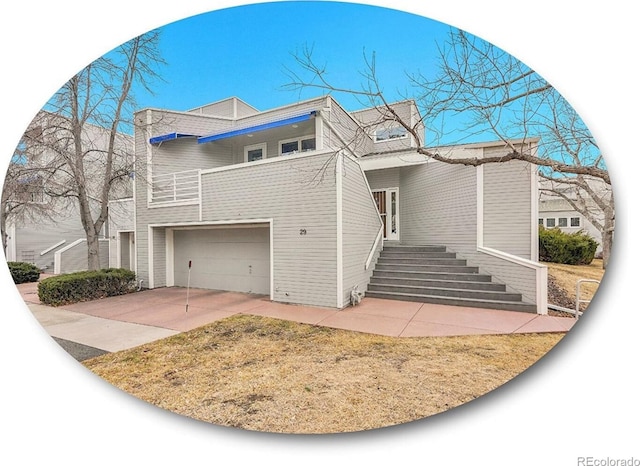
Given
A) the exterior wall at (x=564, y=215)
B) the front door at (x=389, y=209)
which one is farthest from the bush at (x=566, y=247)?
the front door at (x=389, y=209)

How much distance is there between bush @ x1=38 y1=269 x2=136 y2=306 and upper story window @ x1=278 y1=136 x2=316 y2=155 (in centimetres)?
459

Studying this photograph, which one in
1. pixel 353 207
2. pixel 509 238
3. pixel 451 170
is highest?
pixel 451 170

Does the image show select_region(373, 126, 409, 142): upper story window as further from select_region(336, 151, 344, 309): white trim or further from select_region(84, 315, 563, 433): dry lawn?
select_region(84, 315, 563, 433): dry lawn

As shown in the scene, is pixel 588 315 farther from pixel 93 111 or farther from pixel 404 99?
pixel 93 111

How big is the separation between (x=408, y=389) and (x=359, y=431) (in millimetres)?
406

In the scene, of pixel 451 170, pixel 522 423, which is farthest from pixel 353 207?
pixel 522 423

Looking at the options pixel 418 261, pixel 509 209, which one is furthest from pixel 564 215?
pixel 418 261

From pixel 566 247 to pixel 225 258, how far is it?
554 cm

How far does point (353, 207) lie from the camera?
4887 mm

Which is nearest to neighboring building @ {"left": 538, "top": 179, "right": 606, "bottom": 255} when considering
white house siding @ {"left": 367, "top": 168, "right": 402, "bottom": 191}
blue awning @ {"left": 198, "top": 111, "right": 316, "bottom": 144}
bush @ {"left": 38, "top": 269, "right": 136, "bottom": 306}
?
bush @ {"left": 38, "top": 269, "right": 136, "bottom": 306}

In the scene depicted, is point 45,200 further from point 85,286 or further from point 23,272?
point 85,286

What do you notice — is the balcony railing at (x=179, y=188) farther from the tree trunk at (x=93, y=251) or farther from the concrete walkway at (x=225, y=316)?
the tree trunk at (x=93, y=251)

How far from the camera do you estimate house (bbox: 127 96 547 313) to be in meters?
2.25

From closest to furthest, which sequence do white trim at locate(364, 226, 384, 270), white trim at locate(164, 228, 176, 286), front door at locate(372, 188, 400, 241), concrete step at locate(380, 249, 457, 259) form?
concrete step at locate(380, 249, 457, 259), white trim at locate(364, 226, 384, 270), white trim at locate(164, 228, 176, 286), front door at locate(372, 188, 400, 241)
